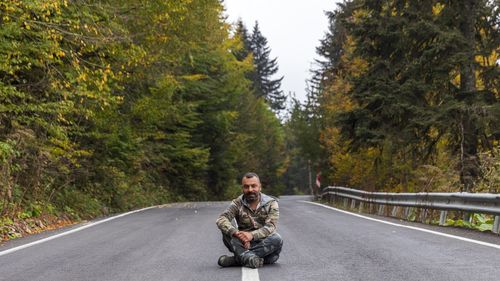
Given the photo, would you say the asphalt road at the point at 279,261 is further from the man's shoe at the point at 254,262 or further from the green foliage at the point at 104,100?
the green foliage at the point at 104,100

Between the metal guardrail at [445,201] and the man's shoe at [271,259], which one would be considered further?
the metal guardrail at [445,201]

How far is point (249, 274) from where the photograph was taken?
6.38 metres

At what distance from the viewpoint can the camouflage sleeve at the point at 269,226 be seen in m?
6.77

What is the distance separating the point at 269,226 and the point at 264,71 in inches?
3284

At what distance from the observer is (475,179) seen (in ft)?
54.8

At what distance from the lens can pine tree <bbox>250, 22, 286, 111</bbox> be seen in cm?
8762

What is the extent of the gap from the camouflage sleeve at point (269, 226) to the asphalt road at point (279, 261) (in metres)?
0.39

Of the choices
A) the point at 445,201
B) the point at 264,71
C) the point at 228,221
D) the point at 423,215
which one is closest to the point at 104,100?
the point at 228,221

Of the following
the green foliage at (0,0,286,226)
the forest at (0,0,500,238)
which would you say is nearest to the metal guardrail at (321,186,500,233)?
the forest at (0,0,500,238)

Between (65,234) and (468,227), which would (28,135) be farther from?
(468,227)

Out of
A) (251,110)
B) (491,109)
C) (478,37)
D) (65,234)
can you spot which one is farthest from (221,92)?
(65,234)

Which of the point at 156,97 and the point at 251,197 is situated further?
the point at 156,97

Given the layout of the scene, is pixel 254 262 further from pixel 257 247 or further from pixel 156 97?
pixel 156 97

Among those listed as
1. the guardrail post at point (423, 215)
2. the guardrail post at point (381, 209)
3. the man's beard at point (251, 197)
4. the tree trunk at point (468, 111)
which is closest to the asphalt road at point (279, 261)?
the man's beard at point (251, 197)
